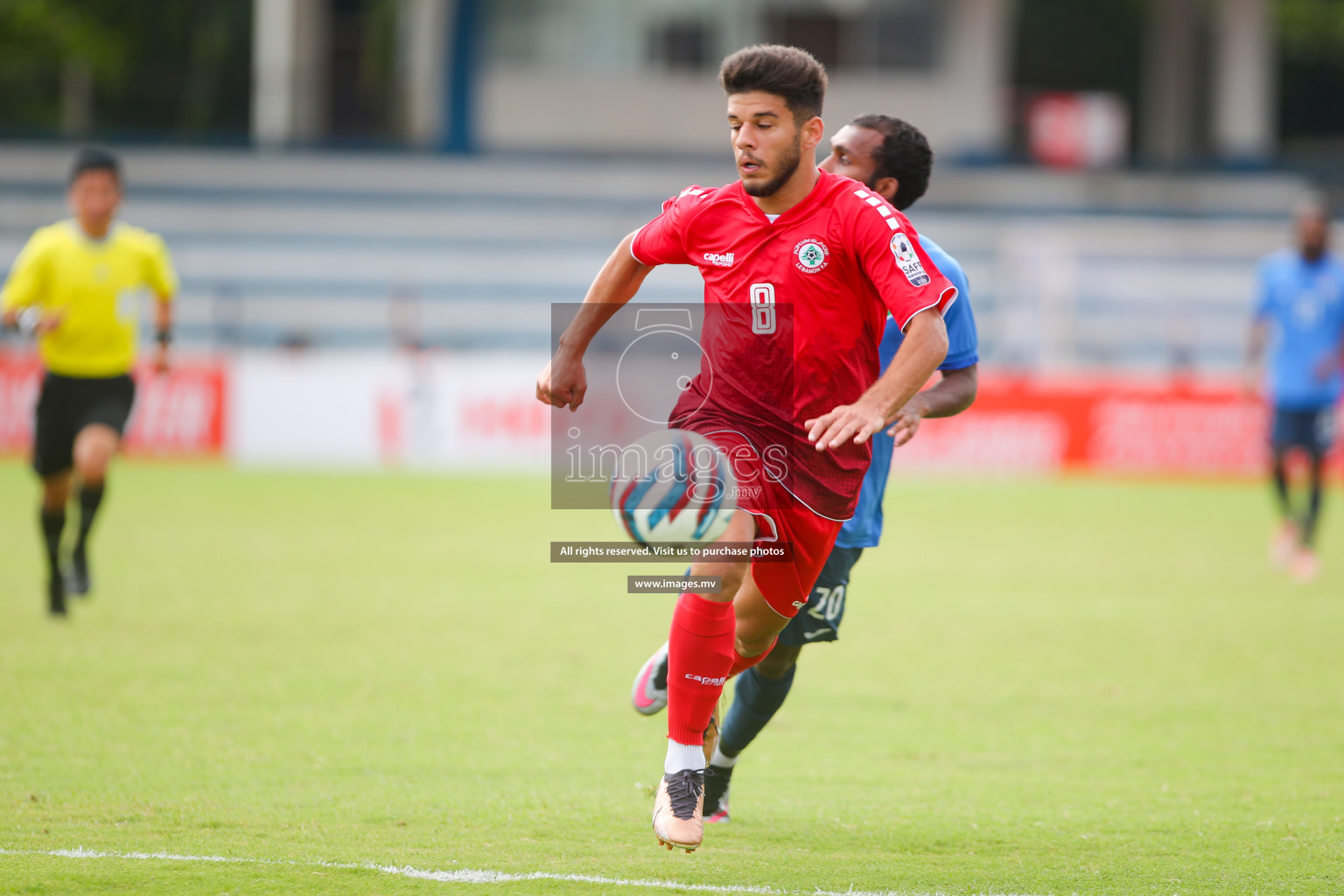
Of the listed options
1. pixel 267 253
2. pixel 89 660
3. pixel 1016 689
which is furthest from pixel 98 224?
pixel 267 253

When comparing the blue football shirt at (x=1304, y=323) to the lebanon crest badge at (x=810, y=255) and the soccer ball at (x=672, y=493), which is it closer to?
the lebanon crest badge at (x=810, y=255)

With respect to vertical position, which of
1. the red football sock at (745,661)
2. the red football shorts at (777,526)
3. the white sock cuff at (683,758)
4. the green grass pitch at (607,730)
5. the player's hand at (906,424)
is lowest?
the green grass pitch at (607,730)

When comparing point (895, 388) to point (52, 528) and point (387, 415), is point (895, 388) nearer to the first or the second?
point (52, 528)

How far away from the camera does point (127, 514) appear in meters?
13.4

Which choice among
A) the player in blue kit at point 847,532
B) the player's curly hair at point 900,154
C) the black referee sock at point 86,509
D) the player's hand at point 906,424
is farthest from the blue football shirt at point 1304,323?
the black referee sock at point 86,509

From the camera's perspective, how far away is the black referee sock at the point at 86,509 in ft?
26.8

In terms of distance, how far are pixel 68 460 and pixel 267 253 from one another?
18.6 m

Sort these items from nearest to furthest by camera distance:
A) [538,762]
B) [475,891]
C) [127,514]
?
[475,891] → [538,762] → [127,514]

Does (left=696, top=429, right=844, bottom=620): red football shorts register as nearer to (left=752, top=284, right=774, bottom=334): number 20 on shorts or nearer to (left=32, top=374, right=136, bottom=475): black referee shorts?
(left=752, top=284, right=774, bottom=334): number 20 on shorts

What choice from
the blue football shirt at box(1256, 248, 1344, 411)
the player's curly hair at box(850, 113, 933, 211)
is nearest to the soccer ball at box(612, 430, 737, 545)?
the player's curly hair at box(850, 113, 933, 211)

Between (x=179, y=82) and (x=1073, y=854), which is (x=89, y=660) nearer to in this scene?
(x=1073, y=854)

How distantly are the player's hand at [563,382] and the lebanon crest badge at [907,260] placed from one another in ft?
3.18

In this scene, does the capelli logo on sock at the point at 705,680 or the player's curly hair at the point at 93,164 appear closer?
the capelli logo on sock at the point at 705,680

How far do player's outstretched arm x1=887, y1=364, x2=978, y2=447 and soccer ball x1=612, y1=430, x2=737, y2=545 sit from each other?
57 cm
